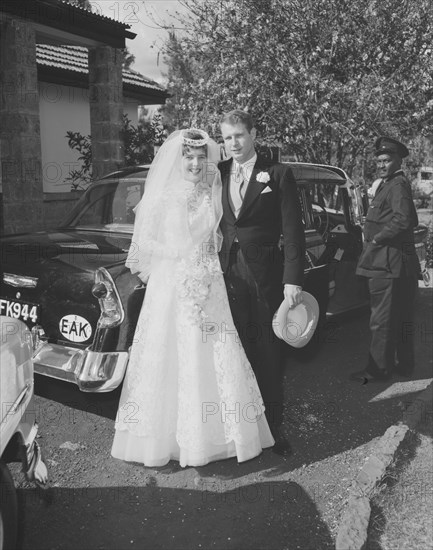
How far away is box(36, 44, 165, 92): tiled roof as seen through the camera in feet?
40.3

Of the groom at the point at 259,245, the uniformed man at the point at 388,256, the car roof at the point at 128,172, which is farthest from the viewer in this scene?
the uniformed man at the point at 388,256

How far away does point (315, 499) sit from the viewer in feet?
10.8

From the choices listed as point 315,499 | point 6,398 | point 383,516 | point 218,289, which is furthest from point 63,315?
point 383,516

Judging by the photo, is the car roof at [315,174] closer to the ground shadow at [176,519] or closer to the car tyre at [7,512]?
the ground shadow at [176,519]

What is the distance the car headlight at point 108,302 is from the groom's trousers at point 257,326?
28.6 inches

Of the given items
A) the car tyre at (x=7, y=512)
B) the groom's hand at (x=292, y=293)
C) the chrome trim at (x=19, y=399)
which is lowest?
the car tyre at (x=7, y=512)

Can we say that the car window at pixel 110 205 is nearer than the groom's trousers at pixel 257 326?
No

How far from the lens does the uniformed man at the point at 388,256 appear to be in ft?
16.4

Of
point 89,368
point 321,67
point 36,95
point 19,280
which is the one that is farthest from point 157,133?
point 89,368

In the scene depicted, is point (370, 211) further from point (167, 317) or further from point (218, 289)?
point (167, 317)

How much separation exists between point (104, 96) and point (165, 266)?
7.46 metres

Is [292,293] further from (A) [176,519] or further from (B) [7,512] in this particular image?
(B) [7,512]

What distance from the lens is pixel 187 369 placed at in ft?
11.3

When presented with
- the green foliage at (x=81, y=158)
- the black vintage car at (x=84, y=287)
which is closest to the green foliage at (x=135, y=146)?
the green foliage at (x=81, y=158)
